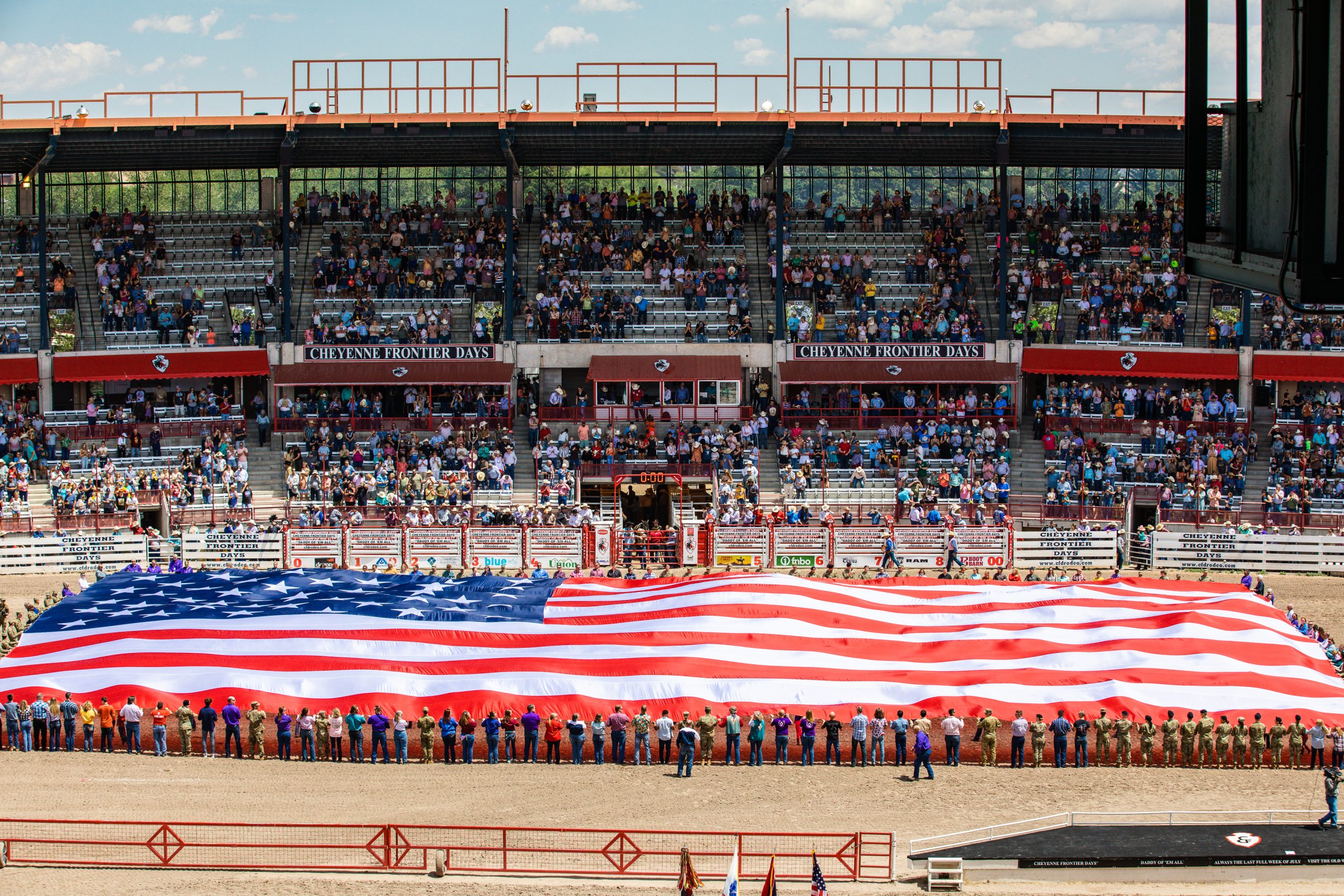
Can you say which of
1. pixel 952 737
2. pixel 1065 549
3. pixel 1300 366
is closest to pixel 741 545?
pixel 1065 549

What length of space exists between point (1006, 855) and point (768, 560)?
775 inches

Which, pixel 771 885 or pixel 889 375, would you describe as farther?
pixel 889 375

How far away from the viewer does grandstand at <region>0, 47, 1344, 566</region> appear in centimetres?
4203

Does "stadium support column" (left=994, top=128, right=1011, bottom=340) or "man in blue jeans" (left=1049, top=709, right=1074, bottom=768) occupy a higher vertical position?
"stadium support column" (left=994, top=128, right=1011, bottom=340)

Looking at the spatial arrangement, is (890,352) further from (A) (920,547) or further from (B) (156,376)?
(B) (156,376)

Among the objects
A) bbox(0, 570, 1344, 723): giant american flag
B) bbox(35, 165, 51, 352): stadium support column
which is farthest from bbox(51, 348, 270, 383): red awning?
bbox(0, 570, 1344, 723): giant american flag

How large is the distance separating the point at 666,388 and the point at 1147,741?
2527 centimetres

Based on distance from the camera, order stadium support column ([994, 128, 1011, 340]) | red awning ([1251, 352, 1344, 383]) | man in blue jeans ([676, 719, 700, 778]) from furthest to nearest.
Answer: stadium support column ([994, 128, 1011, 340]) → red awning ([1251, 352, 1344, 383]) → man in blue jeans ([676, 719, 700, 778])

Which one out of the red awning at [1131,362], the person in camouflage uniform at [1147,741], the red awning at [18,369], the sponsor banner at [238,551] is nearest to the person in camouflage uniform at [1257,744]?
the person in camouflage uniform at [1147,741]

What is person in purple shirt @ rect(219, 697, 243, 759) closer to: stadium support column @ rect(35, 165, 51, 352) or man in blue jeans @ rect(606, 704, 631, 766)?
man in blue jeans @ rect(606, 704, 631, 766)

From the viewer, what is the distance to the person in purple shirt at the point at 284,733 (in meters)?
23.9

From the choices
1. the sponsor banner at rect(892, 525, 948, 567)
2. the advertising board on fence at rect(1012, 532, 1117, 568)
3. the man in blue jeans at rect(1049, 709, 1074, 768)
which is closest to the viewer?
the man in blue jeans at rect(1049, 709, 1074, 768)

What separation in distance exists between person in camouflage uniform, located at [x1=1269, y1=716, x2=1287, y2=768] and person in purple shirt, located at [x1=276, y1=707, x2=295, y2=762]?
16.4 meters

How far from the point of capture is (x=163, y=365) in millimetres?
45844
